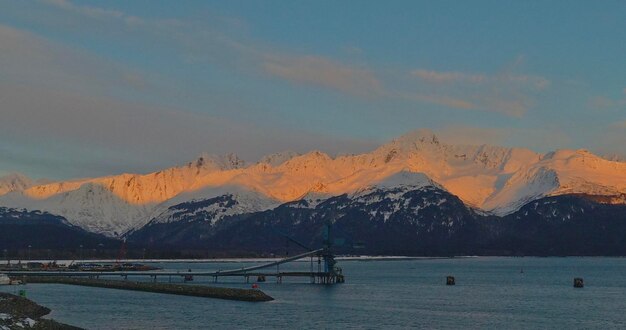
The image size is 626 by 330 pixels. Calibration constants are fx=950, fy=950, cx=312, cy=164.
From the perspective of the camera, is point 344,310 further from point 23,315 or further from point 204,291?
point 23,315

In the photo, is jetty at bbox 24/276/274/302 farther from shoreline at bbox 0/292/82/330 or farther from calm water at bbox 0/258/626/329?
shoreline at bbox 0/292/82/330

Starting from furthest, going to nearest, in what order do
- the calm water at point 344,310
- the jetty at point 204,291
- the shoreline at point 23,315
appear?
the jetty at point 204,291, the calm water at point 344,310, the shoreline at point 23,315

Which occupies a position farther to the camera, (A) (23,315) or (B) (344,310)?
(B) (344,310)

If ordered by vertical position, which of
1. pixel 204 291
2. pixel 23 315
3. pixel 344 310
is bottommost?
pixel 344 310

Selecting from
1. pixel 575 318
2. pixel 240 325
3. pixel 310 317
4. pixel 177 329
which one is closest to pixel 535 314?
pixel 575 318

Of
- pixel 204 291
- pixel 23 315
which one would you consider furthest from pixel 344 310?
pixel 23 315

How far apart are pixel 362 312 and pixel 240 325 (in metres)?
27.5

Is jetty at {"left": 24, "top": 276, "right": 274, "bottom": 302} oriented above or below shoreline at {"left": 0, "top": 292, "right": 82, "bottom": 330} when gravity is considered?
above

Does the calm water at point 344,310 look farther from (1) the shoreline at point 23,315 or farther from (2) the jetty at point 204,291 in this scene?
(2) the jetty at point 204,291

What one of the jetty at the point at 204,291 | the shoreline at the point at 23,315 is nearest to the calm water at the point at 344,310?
the shoreline at the point at 23,315

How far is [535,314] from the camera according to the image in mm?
139375

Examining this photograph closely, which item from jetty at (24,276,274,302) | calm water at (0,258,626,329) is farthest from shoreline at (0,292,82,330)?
jetty at (24,276,274,302)

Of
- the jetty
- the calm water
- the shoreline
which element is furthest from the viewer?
the jetty

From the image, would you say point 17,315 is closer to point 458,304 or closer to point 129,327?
point 129,327
